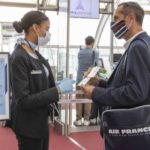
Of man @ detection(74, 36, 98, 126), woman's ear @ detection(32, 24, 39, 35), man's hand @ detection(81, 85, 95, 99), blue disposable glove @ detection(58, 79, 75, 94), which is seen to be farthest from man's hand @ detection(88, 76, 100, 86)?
man @ detection(74, 36, 98, 126)

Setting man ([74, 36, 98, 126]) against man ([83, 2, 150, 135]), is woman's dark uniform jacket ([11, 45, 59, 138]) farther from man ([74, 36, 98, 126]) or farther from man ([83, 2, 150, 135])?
man ([74, 36, 98, 126])

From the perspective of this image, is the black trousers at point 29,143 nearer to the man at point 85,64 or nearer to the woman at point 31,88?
the woman at point 31,88

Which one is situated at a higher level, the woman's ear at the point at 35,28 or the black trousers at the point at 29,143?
the woman's ear at the point at 35,28

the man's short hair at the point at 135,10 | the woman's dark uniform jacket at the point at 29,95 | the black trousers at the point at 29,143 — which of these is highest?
the man's short hair at the point at 135,10

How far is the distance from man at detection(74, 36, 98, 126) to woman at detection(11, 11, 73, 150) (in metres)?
3.00

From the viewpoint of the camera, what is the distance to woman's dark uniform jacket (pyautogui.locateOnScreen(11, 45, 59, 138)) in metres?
2.00

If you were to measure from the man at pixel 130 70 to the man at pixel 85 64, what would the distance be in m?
3.22

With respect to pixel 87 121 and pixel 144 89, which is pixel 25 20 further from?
pixel 87 121

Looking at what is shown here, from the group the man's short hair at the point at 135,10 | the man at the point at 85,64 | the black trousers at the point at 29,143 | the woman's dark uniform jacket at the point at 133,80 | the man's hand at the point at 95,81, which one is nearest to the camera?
the woman's dark uniform jacket at the point at 133,80

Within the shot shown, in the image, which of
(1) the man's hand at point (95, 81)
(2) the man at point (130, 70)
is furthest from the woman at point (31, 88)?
(2) the man at point (130, 70)

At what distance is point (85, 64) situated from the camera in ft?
17.7

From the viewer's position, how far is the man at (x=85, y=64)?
533 cm

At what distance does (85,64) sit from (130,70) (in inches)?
142

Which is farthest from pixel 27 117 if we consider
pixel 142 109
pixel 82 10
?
pixel 82 10
